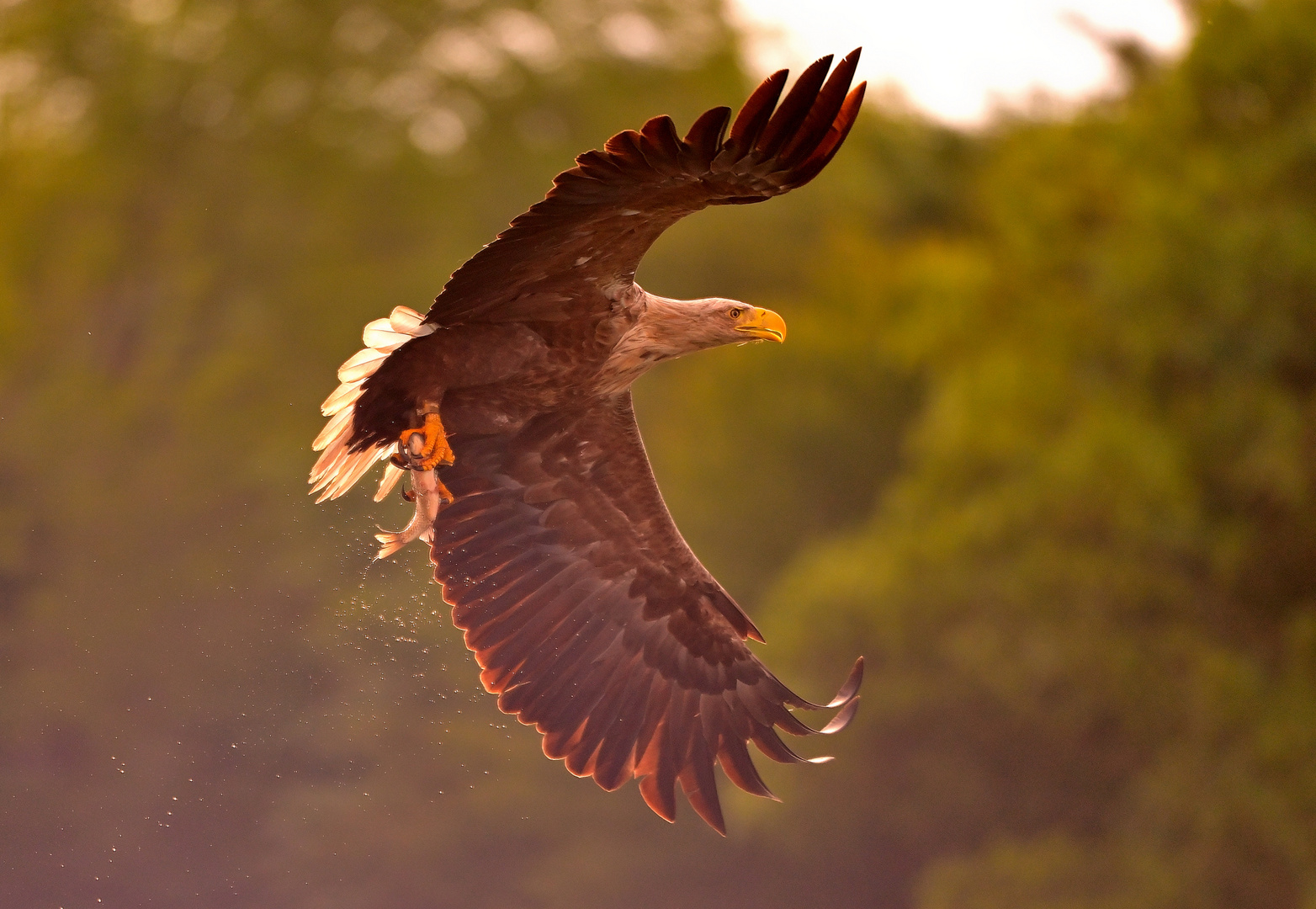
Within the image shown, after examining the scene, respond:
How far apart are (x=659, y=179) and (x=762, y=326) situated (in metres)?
1.29

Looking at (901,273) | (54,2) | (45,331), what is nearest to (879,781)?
(901,273)

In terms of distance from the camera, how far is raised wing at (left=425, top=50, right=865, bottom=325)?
4977 millimetres

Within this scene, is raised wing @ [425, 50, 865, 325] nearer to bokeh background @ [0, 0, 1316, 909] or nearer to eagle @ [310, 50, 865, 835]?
eagle @ [310, 50, 865, 835]

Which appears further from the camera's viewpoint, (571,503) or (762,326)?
(571,503)

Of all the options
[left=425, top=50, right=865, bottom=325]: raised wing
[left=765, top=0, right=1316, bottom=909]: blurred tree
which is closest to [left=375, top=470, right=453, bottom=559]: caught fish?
[left=425, top=50, right=865, bottom=325]: raised wing

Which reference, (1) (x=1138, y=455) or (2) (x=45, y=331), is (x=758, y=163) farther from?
(2) (x=45, y=331)

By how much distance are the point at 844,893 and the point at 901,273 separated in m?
7.12

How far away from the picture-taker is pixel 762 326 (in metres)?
6.38

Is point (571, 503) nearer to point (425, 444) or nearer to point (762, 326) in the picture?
point (425, 444)

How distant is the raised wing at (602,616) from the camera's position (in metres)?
6.69

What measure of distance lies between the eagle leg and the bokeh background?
4932 millimetres

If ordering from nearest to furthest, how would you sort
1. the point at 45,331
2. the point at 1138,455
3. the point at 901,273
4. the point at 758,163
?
the point at 758,163, the point at 1138,455, the point at 45,331, the point at 901,273

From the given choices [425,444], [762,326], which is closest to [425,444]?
[425,444]

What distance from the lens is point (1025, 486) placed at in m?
16.1
